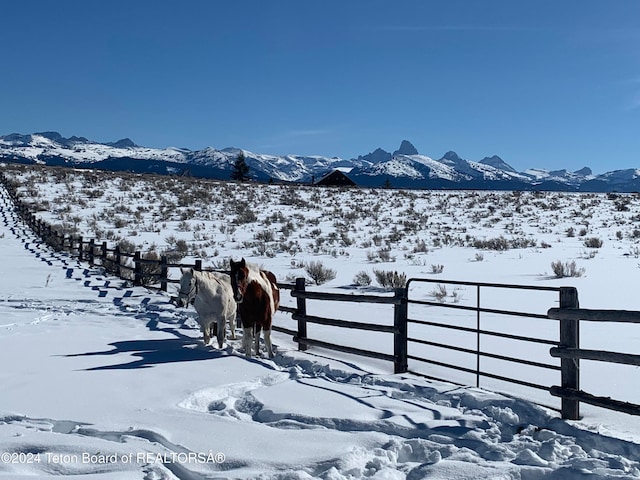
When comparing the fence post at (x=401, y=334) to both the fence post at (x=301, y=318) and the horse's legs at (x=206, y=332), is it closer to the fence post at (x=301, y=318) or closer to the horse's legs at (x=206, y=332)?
the fence post at (x=301, y=318)

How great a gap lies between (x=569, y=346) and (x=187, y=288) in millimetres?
6042

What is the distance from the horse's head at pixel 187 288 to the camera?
9.64 metres

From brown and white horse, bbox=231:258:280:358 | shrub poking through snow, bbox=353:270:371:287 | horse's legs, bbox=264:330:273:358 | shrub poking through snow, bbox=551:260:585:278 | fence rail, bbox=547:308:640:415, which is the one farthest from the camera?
shrub poking through snow, bbox=353:270:371:287

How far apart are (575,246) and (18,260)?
943 inches

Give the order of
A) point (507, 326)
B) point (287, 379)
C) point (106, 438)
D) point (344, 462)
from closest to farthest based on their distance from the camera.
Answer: point (344, 462)
point (106, 438)
point (287, 379)
point (507, 326)

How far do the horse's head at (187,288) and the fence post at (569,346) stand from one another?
5.90m

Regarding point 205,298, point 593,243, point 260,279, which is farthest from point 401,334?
point 593,243

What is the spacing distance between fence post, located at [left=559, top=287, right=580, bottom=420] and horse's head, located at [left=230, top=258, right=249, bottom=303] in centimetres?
459

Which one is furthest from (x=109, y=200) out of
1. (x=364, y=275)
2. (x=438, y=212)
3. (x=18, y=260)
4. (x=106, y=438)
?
(x=106, y=438)

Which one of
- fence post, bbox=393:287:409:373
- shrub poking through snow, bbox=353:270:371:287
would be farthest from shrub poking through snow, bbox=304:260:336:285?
fence post, bbox=393:287:409:373

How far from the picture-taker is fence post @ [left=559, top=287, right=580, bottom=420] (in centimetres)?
623

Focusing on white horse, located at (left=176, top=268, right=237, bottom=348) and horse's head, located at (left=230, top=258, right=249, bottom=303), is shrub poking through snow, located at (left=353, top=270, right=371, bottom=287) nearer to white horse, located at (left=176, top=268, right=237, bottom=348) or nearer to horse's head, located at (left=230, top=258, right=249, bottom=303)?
white horse, located at (left=176, top=268, right=237, bottom=348)

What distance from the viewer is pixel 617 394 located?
7293 millimetres

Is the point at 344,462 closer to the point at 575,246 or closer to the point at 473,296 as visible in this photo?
the point at 473,296
